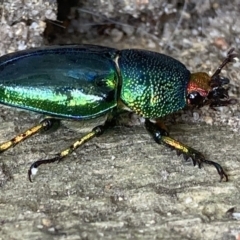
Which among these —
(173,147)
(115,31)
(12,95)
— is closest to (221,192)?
(173,147)

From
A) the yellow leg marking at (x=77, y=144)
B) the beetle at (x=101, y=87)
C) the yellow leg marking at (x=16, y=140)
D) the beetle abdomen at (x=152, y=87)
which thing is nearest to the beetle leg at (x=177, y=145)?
the beetle at (x=101, y=87)

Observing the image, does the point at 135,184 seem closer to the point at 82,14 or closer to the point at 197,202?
the point at 197,202

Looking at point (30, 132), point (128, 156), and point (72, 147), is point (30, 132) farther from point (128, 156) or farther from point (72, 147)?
point (128, 156)

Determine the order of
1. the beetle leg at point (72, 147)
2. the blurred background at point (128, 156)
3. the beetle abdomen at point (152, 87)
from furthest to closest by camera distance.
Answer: the beetle abdomen at point (152, 87)
the beetle leg at point (72, 147)
the blurred background at point (128, 156)

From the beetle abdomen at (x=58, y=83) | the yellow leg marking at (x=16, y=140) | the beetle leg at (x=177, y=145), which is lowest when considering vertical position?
the yellow leg marking at (x=16, y=140)

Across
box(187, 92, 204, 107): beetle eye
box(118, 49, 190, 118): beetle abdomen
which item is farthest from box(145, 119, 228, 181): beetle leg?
box(187, 92, 204, 107): beetle eye

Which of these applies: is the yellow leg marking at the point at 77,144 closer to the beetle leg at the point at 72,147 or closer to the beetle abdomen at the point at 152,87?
the beetle leg at the point at 72,147

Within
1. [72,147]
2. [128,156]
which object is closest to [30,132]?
[72,147]
